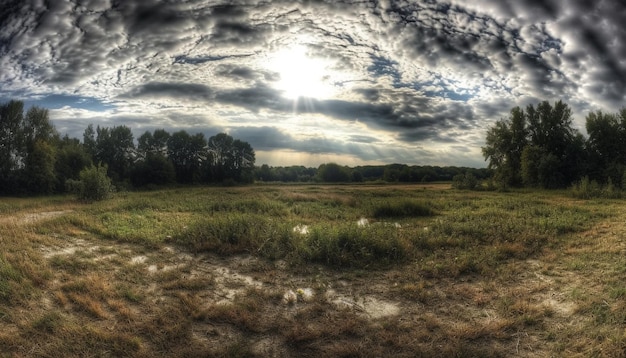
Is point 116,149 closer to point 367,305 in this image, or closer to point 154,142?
point 154,142

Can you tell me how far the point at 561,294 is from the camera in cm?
742

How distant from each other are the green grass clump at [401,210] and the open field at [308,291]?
19.0ft

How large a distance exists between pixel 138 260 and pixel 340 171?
4660cm

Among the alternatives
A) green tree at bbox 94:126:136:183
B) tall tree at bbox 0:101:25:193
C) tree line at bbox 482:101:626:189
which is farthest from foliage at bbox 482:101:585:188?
tall tree at bbox 0:101:25:193

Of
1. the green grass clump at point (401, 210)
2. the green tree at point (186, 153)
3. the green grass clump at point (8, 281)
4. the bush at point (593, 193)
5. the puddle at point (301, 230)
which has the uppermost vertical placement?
the green tree at point (186, 153)

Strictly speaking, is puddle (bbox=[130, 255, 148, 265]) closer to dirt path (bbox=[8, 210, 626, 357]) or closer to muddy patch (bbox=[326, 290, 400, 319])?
dirt path (bbox=[8, 210, 626, 357])

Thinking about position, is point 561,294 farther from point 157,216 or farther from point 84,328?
point 157,216

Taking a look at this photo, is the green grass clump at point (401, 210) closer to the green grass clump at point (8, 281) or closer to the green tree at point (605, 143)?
the green grass clump at point (8, 281)

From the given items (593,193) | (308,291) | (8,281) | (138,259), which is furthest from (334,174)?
(8,281)

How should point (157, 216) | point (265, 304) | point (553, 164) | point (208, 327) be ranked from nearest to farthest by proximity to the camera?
point (208, 327) < point (265, 304) < point (157, 216) < point (553, 164)

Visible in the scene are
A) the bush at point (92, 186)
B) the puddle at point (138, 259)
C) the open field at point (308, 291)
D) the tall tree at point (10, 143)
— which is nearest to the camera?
the open field at point (308, 291)

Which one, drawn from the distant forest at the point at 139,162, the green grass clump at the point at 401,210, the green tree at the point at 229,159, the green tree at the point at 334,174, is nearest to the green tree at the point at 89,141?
the distant forest at the point at 139,162

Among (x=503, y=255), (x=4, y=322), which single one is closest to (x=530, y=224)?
(x=503, y=255)

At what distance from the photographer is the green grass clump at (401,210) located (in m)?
19.0
